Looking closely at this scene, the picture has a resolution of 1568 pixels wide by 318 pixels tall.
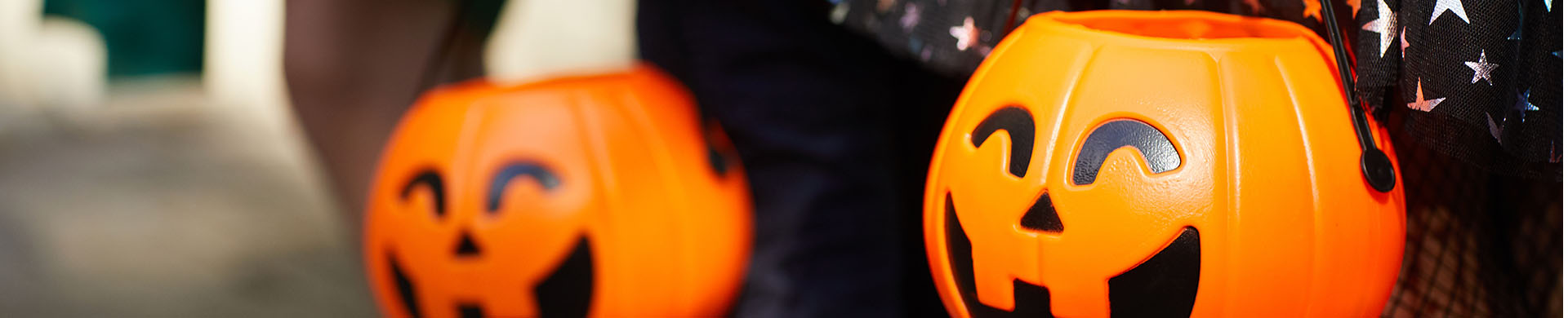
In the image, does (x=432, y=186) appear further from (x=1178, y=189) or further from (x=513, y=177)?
(x=1178, y=189)

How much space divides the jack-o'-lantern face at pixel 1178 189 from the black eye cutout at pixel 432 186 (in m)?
0.50

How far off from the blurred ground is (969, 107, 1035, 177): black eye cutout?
1.16 metres

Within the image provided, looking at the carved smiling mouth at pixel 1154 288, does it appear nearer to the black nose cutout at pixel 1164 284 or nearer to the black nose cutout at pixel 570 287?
the black nose cutout at pixel 1164 284

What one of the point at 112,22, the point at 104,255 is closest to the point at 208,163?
the point at 104,255

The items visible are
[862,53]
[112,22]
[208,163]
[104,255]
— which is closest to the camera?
[862,53]

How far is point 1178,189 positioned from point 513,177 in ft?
1.86

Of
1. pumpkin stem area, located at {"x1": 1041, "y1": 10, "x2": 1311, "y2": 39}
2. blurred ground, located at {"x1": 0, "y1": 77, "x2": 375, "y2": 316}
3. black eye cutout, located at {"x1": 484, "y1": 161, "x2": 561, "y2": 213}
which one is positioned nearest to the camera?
pumpkin stem area, located at {"x1": 1041, "y1": 10, "x2": 1311, "y2": 39}

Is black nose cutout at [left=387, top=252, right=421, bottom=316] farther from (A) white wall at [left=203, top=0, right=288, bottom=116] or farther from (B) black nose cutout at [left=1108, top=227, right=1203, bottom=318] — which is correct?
(A) white wall at [left=203, top=0, right=288, bottom=116]

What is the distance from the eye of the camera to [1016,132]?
647 millimetres

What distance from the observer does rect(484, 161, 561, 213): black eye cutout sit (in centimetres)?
92

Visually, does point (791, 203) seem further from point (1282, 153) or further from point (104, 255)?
point (104, 255)

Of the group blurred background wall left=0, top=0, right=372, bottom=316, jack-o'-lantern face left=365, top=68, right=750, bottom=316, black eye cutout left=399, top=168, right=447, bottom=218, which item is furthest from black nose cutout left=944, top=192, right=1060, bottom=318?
blurred background wall left=0, top=0, right=372, bottom=316

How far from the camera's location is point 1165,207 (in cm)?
60

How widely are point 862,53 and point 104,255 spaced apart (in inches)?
63.9
